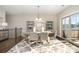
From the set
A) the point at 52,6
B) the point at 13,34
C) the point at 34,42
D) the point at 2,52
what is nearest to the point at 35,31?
the point at 34,42

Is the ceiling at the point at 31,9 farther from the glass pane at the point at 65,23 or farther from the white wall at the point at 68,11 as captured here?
the glass pane at the point at 65,23

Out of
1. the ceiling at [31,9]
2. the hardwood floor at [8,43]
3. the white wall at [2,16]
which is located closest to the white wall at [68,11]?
the ceiling at [31,9]

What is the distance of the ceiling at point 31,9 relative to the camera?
3416mm

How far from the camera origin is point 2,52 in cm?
336

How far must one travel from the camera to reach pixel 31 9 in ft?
11.6

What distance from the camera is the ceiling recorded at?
3416 millimetres

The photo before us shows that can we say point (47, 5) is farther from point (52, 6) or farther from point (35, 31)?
point (35, 31)

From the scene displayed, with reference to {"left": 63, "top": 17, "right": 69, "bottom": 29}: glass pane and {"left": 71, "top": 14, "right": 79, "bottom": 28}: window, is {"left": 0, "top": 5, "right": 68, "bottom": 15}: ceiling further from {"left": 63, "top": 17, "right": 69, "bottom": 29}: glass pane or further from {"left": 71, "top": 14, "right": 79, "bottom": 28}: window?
{"left": 71, "top": 14, "right": 79, "bottom": 28}: window

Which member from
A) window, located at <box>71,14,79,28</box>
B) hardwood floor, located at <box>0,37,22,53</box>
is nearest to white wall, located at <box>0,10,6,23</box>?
hardwood floor, located at <box>0,37,22,53</box>
